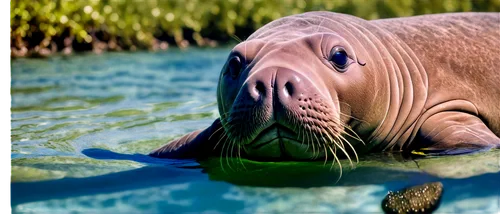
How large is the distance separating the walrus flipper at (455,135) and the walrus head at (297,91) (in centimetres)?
45

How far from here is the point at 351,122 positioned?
4.44 metres

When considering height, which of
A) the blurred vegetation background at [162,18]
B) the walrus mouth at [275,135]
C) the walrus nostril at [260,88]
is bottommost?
the blurred vegetation background at [162,18]

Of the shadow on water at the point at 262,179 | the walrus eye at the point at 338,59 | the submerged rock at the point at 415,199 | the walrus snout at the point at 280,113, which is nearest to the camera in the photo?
the submerged rock at the point at 415,199

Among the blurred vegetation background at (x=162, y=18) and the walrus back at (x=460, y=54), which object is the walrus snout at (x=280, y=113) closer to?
the walrus back at (x=460, y=54)

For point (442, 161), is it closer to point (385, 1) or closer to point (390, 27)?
point (390, 27)

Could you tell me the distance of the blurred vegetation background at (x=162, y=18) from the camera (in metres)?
16.3

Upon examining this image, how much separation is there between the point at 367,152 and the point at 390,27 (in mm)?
1161

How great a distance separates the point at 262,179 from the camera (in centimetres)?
395

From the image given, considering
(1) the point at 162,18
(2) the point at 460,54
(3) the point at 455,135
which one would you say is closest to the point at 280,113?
(3) the point at 455,135

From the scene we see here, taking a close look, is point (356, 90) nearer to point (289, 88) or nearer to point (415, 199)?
point (289, 88)

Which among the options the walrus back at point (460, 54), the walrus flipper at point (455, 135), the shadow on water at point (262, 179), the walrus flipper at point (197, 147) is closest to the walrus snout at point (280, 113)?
the shadow on water at point (262, 179)

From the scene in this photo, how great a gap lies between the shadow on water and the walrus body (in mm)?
121

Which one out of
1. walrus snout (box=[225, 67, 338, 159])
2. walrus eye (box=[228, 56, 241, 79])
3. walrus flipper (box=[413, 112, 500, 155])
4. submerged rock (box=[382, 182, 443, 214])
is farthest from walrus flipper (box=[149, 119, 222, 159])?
submerged rock (box=[382, 182, 443, 214])

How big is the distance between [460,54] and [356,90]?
3.91ft
